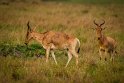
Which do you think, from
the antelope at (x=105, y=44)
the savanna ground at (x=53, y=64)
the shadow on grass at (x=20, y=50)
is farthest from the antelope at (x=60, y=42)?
the antelope at (x=105, y=44)

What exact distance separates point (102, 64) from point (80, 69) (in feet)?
3.16

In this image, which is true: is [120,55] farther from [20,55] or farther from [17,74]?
[17,74]

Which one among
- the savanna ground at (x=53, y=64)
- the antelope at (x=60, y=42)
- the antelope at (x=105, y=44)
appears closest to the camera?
the savanna ground at (x=53, y=64)

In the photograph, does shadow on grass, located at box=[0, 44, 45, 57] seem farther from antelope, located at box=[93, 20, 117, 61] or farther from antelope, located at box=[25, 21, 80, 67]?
antelope, located at box=[93, 20, 117, 61]

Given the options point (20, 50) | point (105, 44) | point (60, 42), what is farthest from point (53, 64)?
point (105, 44)

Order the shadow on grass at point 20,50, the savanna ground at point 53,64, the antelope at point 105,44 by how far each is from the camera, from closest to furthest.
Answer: the savanna ground at point 53,64, the shadow on grass at point 20,50, the antelope at point 105,44

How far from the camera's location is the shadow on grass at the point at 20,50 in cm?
1367

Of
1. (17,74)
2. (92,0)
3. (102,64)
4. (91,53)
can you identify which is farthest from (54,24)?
(92,0)

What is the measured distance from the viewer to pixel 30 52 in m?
14.0

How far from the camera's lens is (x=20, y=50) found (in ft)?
46.4

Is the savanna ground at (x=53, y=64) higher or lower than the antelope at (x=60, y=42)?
lower

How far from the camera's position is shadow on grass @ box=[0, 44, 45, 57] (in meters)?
13.7

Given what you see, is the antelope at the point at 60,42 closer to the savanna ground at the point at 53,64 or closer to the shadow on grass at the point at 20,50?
the savanna ground at the point at 53,64

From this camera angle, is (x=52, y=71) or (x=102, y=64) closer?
(x=52, y=71)
